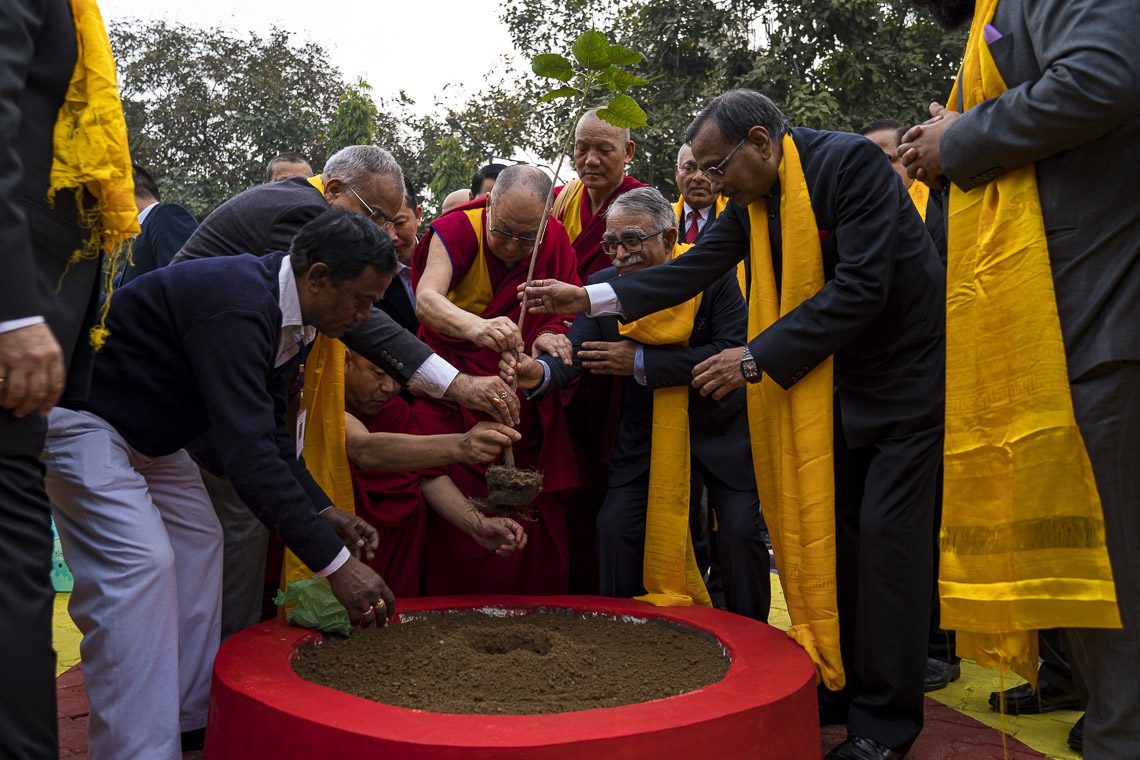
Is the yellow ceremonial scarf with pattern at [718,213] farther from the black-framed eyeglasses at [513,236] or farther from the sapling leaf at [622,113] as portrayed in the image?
the sapling leaf at [622,113]

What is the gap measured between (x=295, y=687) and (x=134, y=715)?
43 centimetres

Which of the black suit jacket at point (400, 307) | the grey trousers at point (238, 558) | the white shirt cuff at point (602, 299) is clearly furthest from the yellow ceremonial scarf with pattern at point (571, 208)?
the grey trousers at point (238, 558)

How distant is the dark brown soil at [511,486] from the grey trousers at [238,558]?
32.5 inches

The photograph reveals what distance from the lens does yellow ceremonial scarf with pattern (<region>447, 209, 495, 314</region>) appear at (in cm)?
425

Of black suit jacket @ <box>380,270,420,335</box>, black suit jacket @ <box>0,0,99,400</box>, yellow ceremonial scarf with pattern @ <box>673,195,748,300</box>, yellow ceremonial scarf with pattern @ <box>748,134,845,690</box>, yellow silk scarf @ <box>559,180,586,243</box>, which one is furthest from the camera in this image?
yellow silk scarf @ <box>559,180,586,243</box>

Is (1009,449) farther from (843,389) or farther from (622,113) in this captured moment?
(622,113)

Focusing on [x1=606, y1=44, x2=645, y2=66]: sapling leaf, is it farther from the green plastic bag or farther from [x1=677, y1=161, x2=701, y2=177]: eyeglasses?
the green plastic bag

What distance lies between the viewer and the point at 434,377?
349cm

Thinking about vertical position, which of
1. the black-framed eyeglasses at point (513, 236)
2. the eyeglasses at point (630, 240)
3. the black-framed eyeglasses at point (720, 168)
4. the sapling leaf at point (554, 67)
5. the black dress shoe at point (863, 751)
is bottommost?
the black dress shoe at point (863, 751)

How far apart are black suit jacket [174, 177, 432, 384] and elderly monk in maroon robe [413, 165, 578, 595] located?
0.32 m

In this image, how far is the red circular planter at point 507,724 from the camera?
6.54 ft

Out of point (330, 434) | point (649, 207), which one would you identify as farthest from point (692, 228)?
point (330, 434)

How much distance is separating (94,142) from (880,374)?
2155 mm

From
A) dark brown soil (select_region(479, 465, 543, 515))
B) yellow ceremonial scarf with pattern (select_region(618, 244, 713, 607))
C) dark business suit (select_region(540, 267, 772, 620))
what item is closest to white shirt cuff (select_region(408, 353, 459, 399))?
dark brown soil (select_region(479, 465, 543, 515))
